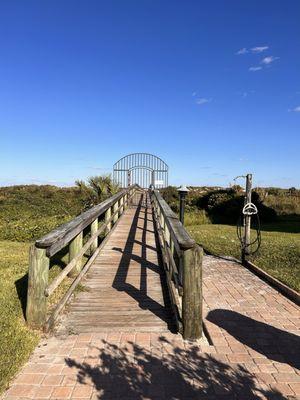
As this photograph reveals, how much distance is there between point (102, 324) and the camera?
4.44 metres

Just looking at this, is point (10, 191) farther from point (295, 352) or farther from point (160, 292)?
point (295, 352)

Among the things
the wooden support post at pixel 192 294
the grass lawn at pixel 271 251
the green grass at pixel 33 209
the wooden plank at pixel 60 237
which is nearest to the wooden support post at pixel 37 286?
the wooden plank at pixel 60 237

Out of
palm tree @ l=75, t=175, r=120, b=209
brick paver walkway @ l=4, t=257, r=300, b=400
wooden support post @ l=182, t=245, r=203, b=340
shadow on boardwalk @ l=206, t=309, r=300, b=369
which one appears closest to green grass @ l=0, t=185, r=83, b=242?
palm tree @ l=75, t=175, r=120, b=209

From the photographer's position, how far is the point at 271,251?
9.66 meters

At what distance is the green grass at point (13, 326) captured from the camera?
3408 mm

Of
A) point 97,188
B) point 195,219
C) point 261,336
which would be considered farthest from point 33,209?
point 261,336

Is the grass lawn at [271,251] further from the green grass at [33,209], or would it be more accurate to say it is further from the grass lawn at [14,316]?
the green grass at [33,209]

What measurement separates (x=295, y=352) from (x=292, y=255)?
5.49m

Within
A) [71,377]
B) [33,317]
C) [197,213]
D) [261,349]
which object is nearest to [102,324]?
[33,317]

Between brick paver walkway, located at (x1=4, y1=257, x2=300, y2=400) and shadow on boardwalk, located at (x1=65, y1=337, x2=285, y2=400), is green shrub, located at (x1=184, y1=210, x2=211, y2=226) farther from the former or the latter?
shadow on boardwalk, located at (x1=65, y1=337, x2=285, y2=400)

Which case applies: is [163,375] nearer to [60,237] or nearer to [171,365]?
[171,365]

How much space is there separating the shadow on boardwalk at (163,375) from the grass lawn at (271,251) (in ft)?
10.8

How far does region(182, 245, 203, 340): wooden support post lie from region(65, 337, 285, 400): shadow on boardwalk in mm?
246

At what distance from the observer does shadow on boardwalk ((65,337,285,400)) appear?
3.07 metres
